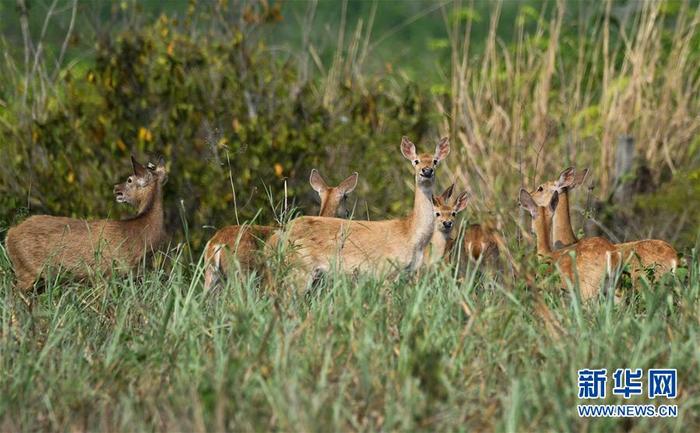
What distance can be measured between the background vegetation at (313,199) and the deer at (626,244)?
0.65 feet

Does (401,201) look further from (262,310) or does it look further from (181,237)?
(262,310)

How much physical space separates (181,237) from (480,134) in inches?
100

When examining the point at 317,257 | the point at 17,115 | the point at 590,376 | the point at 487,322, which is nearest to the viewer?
the point at 590,376

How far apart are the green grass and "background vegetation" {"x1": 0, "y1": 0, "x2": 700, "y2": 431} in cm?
1

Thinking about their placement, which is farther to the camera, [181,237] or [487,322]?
[181,237]

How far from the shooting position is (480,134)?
10.4 meters

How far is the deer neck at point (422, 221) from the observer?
25.1 ft

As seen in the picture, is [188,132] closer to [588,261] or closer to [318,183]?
[318,183]

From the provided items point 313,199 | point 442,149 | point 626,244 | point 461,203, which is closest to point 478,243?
point 461,203

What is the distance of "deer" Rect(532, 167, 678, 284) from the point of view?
674 centimetres

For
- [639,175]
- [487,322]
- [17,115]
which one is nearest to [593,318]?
[487,322]

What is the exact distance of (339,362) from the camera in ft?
16.5

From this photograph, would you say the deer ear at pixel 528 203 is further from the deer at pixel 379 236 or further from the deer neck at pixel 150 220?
the deer neck at pixel 150 220

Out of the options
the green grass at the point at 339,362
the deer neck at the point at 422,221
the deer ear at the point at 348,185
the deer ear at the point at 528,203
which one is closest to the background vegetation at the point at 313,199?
the green grass at the point at 339,362
